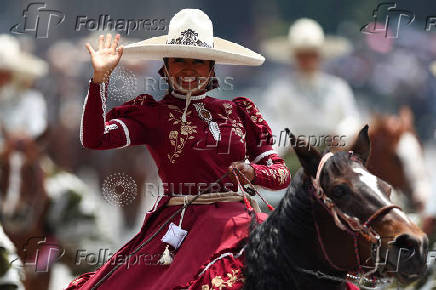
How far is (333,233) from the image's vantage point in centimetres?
347

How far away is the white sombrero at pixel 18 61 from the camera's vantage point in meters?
9.61

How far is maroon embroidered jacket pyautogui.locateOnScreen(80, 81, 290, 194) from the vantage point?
13.6ft

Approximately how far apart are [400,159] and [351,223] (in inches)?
196

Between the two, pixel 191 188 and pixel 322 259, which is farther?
pixel 191 188

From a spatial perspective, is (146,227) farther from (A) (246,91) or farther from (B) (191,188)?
(A) (246,91)

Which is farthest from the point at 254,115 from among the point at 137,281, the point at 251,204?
the point at 137,281

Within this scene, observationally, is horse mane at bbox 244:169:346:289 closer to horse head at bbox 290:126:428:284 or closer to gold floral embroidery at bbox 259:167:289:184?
horse head at bbox 290:126:428:284

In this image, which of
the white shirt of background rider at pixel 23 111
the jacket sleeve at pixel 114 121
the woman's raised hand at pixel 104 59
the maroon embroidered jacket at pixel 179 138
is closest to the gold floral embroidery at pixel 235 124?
the maroon embroidered jacket at pixel 179 138

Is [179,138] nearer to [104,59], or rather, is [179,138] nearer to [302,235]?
[104,59]

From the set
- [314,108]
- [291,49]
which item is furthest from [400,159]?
[291,49]

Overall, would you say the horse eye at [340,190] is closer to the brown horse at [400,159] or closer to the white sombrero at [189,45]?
the white sombrero at [189,45]

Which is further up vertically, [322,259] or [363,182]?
[363,182]

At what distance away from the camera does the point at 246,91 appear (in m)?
9.59

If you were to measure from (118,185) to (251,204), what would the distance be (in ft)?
2.79
